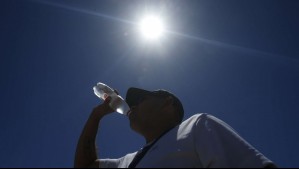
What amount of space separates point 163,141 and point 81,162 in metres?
1.26

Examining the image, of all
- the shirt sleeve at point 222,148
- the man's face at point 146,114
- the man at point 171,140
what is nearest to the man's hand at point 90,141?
the man at point 171,140

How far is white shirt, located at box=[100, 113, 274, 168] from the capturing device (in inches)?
91.1

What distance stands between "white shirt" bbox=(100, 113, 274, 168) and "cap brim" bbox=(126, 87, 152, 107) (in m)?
1.05

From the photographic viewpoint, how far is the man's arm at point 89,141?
3.80 meters

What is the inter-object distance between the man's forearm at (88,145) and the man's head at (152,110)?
1.52 ft

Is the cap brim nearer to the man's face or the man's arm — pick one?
the man's face

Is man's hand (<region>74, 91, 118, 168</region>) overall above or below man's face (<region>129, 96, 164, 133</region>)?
below

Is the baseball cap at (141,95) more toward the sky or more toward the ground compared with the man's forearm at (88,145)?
more toward the sky

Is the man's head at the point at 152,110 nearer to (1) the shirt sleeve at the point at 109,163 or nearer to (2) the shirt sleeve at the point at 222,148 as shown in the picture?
(1) the shirt sleeve at the point at 109,163

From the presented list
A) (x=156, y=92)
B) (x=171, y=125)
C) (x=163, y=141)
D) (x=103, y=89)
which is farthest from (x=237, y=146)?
(x=103, y=89)

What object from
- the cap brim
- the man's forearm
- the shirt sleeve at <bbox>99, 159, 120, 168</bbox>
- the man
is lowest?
the shirt sleeve at <bbox>99, 159, 120, 168</bbox>

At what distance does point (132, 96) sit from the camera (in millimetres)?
4168

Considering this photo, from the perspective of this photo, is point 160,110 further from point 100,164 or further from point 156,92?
point 100,164

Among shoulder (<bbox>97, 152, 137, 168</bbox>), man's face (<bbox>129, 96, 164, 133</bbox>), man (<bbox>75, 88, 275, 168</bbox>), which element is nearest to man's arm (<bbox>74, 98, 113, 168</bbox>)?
man (<bbox>75, 88, 275, 168</bbox>)
